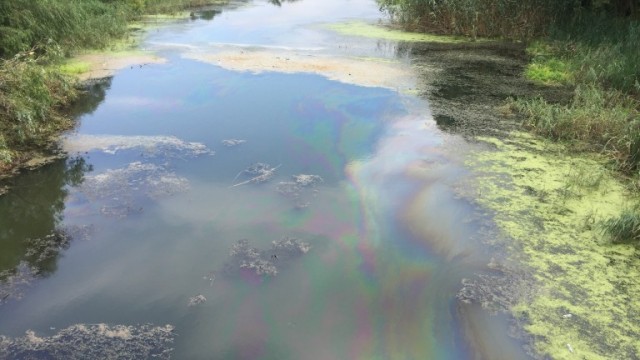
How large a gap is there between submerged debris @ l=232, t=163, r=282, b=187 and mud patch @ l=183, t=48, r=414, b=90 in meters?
3.15

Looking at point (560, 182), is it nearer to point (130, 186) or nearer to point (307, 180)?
point (307, 180)

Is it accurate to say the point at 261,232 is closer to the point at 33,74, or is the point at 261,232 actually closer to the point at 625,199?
the point at 625,199

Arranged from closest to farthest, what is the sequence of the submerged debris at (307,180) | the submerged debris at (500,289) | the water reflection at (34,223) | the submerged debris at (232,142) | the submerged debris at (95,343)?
1. the submerged debris at (95,343)
2. the submerged debris at (500,289)
3. the water reflection at (34,223)
4. the submerged debris at (307,180)
5. the submerged debris at (232,142)

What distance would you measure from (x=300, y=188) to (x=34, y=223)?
2.10 meters

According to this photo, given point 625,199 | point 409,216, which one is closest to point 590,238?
point 625,199

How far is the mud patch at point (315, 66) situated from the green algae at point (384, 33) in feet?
7.54

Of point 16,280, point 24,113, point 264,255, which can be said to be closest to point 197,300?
point 264,255

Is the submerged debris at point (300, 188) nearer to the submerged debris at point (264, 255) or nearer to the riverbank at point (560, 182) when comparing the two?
the submerged debris at point (264, 255)

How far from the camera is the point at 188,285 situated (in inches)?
127

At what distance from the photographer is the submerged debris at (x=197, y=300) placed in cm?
307

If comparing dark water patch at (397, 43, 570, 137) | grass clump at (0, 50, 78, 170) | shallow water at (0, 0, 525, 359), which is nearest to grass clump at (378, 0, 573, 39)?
dark water patch at (397, 43, 570, 137)

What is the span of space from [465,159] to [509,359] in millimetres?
2590

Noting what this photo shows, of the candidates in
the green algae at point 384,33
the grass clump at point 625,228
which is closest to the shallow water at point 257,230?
the grass clump at point 625,228

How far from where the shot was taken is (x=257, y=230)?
12.5 ft
